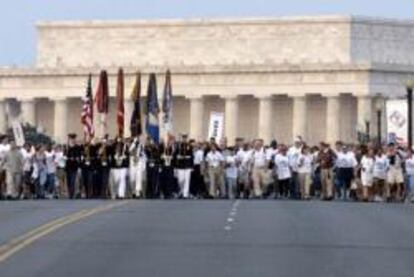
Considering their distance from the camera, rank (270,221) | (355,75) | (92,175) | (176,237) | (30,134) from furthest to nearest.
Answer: (355,75)
(30,134)
(92,175)
(270,221)
(176,237)

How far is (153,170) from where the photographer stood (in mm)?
59125

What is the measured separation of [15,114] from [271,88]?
52.8ft

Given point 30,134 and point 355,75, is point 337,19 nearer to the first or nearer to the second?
point 355,75

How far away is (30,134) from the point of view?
411 ft

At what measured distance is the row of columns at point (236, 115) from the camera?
14562 cm

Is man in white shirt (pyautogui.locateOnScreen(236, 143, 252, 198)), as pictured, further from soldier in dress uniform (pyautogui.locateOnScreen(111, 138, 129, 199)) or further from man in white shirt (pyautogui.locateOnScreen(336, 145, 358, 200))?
soldier in dress uniform (pyautogui.locateOnScreen(111, 138, 129, 199))

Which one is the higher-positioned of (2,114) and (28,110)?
(28,110)

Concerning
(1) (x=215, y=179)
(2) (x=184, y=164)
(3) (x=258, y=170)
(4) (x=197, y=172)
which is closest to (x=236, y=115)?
(3) (x=258, y=170)

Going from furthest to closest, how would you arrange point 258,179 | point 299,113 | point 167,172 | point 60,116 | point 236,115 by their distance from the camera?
point 60,116 < point 236,115 < point 299,113 < point 258,179 < point 167,172

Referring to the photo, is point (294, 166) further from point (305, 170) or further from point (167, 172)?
point (167, 172)

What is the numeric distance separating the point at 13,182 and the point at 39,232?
72.2 feet

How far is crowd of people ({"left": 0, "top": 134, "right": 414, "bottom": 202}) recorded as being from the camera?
59.2 metres

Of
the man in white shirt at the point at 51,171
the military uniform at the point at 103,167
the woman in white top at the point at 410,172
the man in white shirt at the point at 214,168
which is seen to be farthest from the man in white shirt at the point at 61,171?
the woman in white top at the point at 410,172

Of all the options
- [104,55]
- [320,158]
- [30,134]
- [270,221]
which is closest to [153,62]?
[104,55]
